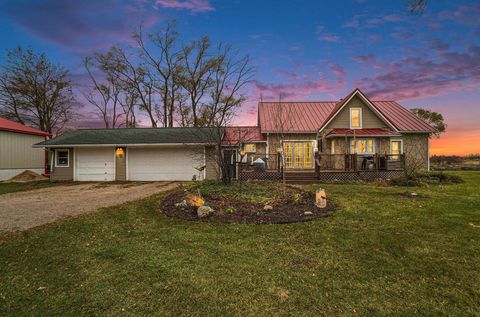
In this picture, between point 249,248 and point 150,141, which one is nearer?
point 249,248

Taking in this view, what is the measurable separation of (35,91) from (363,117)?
107ft

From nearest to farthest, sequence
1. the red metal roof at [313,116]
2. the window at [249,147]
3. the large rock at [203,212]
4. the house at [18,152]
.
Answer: the large rock at [203,212] → the house at [18,152] → the red metal roof at [313,116] → the window at [249,147]

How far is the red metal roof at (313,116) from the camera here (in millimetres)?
18312

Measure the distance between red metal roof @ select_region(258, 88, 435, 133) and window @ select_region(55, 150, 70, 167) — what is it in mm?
14421

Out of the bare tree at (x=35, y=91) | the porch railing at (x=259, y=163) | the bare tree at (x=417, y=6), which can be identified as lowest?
the porch railing at (x=259, y=163)

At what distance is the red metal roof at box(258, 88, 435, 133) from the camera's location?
18.3 meters

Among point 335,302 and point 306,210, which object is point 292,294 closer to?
point 335,302

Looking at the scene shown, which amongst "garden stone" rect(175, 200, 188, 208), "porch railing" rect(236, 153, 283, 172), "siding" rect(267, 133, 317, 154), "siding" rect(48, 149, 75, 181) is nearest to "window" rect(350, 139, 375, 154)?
"siding" rect(267, 133, 317, 154)

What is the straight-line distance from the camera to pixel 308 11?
12.1 meters

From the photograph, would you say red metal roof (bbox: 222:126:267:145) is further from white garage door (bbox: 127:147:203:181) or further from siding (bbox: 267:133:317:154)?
white garage door (bbox: 127:147:203:181)

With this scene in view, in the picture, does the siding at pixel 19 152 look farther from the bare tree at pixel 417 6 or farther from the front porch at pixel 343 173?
the bare tree at pixel 417 6

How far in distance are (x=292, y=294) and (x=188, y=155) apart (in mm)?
14577

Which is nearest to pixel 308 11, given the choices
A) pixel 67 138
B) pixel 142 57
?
pixel 67 138

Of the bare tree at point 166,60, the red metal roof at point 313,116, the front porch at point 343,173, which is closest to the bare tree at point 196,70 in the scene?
the bare tree at point 166,60
